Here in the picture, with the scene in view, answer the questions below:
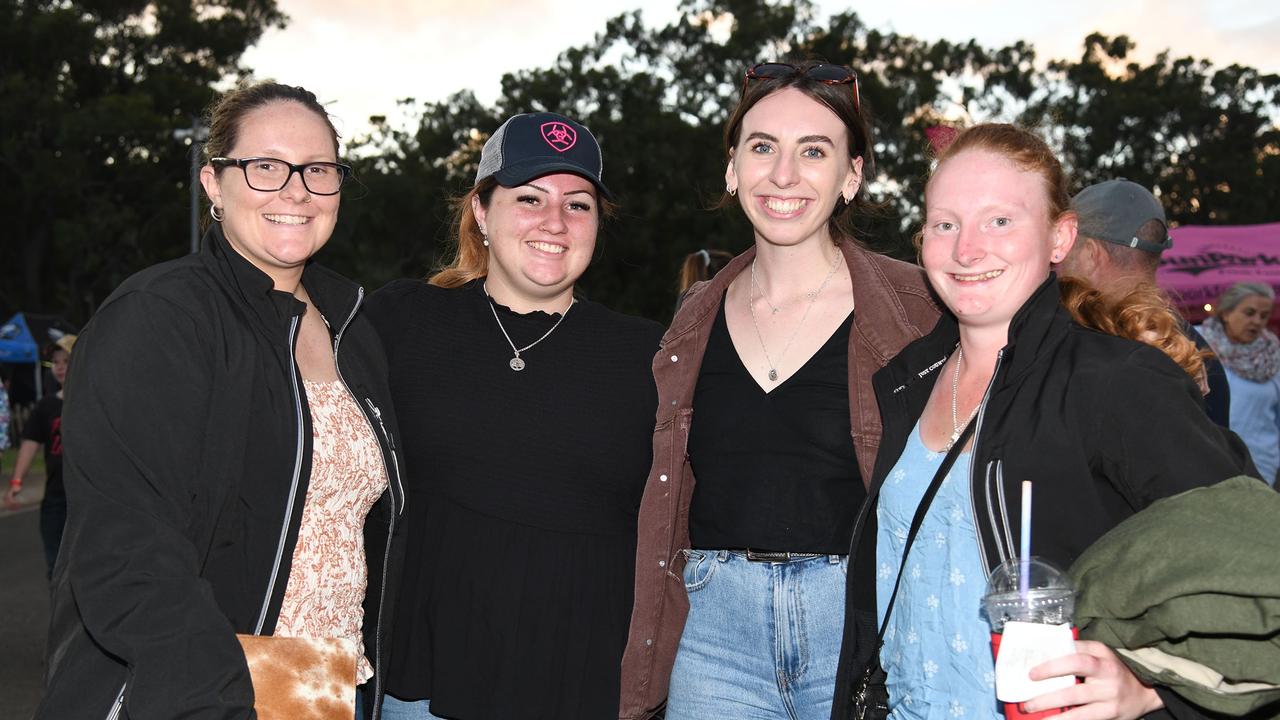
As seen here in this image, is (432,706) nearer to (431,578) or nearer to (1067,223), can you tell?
(431,578)

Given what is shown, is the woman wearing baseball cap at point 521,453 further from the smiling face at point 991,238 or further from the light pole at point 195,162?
the smiling face at point 991,238

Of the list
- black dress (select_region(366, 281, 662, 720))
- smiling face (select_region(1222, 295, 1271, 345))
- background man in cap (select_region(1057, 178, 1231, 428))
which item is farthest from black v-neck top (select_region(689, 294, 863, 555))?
smiling face (select_region(1222, 295, 1271, 345))

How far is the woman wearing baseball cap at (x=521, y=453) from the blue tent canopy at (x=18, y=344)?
2251 cm

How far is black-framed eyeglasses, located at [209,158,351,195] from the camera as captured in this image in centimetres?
313

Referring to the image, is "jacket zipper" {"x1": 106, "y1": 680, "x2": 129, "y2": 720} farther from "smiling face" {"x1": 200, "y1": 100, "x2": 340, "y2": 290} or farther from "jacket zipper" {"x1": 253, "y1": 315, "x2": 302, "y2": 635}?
"smiling face" {"x1": 200, "y1": 100, "x2": 340, "y2": 290}

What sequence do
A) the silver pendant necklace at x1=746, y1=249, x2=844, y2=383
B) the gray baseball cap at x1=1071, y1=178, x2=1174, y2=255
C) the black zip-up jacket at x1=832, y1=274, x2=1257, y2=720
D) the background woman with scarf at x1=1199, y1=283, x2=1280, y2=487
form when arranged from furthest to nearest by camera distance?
the background woman with scarf at x1=1199, y1=283, x2=1280, y2=487
the gray baseball cap at x1=1071, y1=178, x2=1174, y2=255
the silver pendant necklace at x1=746, y1=249, x2=844, y2=383
the black zip-up jacket at x1=832, y1=274, x2=1257, y2=720

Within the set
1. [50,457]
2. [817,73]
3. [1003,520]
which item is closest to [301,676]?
[1003,520]

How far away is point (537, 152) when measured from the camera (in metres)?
3.78

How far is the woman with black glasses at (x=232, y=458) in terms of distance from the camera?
7.90ft

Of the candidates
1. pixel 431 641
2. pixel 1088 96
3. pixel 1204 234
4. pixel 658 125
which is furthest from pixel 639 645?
pixel 1088 96

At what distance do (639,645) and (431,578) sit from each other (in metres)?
0.68

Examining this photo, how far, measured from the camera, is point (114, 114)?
1203 inches

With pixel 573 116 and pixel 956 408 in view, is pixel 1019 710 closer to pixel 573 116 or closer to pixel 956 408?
pixel 956 408

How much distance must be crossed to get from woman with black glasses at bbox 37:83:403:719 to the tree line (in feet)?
86.8
